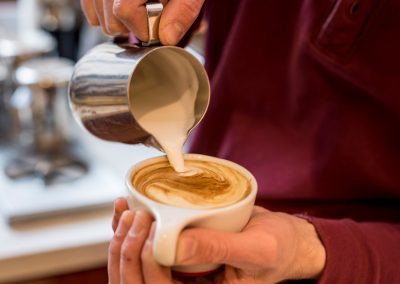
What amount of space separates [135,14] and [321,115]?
29 cm

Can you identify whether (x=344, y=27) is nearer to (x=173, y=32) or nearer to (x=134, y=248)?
(x=173, y=32)

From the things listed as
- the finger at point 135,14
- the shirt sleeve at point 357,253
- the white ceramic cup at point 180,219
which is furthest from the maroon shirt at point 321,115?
the finger at point 135,14

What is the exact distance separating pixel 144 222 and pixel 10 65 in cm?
90

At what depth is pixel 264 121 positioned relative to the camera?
78cm

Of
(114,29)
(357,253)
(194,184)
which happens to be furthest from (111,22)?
(357,253)

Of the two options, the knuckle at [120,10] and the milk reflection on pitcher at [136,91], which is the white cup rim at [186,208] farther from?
the knuckle at [120,10]

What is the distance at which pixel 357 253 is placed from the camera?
59cm

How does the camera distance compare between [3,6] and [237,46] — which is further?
[3,6]

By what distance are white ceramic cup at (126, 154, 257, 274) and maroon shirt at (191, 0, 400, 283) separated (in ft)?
0.40

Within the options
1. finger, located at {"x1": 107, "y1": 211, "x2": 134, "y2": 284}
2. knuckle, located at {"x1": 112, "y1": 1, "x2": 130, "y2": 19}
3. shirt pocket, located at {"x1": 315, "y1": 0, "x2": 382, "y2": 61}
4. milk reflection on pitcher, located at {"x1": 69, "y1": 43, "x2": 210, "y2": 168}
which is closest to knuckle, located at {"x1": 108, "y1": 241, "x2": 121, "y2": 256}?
finger, located at {"x1": 107, "y1": 211, "x2": 134, "y2": 284}

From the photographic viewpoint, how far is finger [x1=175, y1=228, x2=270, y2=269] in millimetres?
462

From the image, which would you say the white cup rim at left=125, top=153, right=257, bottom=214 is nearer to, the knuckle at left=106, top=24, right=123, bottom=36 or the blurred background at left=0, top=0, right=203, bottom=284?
the knuckle at left=106, top=24, right=123, bottom=36

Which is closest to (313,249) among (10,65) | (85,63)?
(85,63)

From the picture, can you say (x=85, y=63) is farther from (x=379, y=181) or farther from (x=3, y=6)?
(x=3, y=6)
